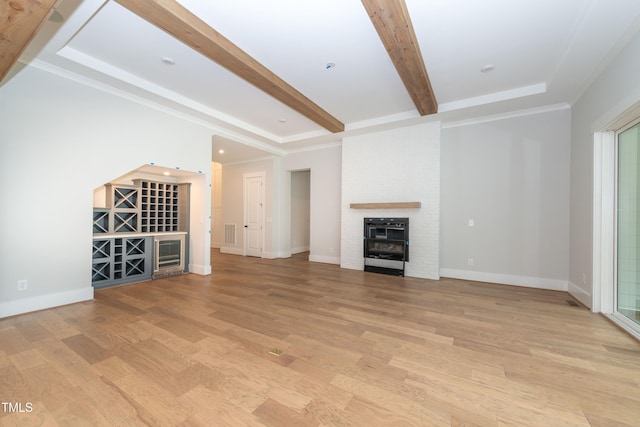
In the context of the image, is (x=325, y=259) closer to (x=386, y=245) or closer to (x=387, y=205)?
(x=386, y=245)

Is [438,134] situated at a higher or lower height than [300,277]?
higher

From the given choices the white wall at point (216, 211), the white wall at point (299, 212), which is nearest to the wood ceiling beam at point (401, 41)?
the white wall at point (299, 212)

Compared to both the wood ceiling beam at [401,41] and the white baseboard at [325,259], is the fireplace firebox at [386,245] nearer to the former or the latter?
the white baseboard at [325,259]

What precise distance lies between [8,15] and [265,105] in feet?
9.63

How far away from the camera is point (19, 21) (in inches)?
73.1

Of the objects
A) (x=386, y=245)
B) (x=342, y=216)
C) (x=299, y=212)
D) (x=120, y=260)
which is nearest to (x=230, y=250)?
(x=299, y=212)

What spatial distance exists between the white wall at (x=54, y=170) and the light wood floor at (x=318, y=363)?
1.29 feet

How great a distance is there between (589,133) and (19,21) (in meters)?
5.90

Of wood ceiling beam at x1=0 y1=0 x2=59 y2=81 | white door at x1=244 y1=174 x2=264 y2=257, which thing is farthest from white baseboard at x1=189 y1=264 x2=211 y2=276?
wood ceiling beam at x1=0 y1=0 x2=59 y2=81

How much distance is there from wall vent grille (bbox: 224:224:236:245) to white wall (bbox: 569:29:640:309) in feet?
24.4

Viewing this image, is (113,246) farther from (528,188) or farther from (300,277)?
(528,188)

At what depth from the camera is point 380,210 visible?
5406mm

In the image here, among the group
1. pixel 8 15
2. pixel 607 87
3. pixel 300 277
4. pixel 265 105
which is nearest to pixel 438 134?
Answer: pixel 607 87

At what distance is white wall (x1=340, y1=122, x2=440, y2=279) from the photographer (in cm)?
486
